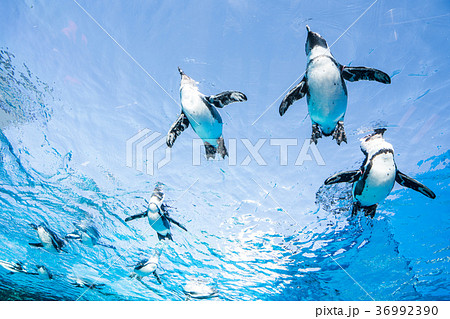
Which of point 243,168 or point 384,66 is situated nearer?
point 384,66

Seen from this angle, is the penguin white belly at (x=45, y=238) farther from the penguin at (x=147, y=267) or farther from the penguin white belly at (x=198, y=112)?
the penguin white belly at (x=198, y=112)

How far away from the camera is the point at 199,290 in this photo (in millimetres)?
19484

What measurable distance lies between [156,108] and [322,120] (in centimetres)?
575

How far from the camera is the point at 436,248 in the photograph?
12.7m

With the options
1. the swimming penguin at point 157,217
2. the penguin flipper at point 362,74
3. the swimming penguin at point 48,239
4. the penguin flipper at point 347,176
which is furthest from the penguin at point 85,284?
the penguin flipper at point 362,74

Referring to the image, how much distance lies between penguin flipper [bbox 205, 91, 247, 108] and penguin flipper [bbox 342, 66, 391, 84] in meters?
1.94

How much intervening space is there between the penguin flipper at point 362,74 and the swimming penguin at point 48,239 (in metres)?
18.1

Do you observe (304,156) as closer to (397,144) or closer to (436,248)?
(397,144)

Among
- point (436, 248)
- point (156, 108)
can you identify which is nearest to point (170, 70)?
point (156, 108)

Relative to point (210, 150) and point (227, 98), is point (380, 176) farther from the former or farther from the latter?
point (210, 150)

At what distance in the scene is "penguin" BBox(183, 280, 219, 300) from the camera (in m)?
18.7

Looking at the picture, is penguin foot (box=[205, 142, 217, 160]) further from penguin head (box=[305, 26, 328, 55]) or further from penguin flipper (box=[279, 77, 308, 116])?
penguin head (box=[305, 26, 328, 55])

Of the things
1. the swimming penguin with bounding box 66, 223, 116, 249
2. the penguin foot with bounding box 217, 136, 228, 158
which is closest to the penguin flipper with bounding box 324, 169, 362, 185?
the penguin foot with bounding box 217, 136, 228, 158

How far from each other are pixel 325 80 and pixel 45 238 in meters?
18.5
